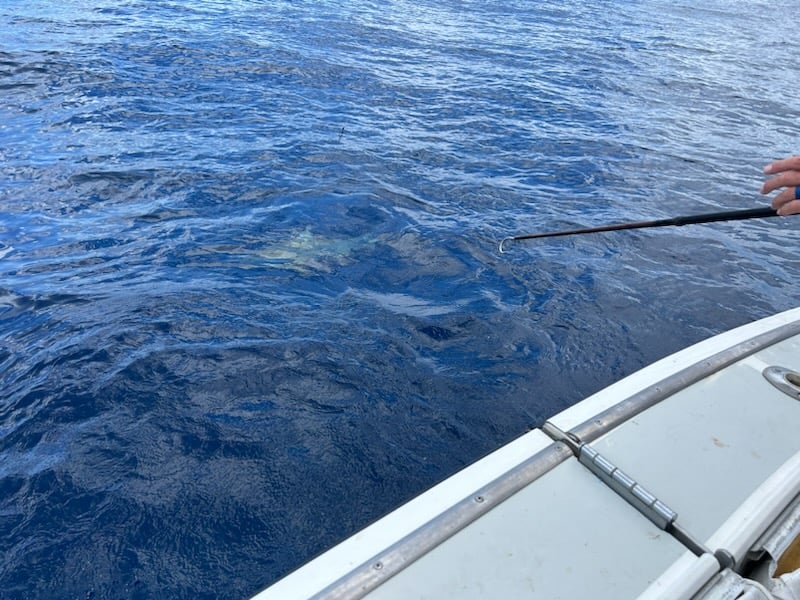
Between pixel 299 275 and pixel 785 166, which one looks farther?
pixel 299 275

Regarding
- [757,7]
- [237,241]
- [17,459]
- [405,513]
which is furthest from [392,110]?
[757,7]

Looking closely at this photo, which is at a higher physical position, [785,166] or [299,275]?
[785,166]

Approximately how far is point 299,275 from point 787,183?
4139 mm

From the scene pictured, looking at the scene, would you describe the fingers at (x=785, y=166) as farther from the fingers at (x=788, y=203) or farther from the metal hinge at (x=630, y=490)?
the metal hinge at (x=630, y=490)

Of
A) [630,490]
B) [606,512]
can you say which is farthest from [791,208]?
[606,512]

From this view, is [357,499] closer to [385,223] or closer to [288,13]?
[385,223]

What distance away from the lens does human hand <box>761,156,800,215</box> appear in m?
2.28

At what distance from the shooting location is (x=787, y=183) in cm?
231

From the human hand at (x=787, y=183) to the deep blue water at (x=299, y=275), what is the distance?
7.61 feet

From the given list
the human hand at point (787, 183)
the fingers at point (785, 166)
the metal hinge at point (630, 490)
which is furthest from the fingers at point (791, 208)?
the metal hinge at point (630, 490)

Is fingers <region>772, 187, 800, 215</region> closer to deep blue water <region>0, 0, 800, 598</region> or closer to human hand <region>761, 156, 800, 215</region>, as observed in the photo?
human hand <region>761, 156, 800, 215</region>

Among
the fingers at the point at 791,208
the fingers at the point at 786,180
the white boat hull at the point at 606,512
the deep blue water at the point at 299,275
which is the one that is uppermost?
the fingers at the point at 786,180

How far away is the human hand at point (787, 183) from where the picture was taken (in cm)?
228

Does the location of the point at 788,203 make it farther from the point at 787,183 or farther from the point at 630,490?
the point at 630,490
